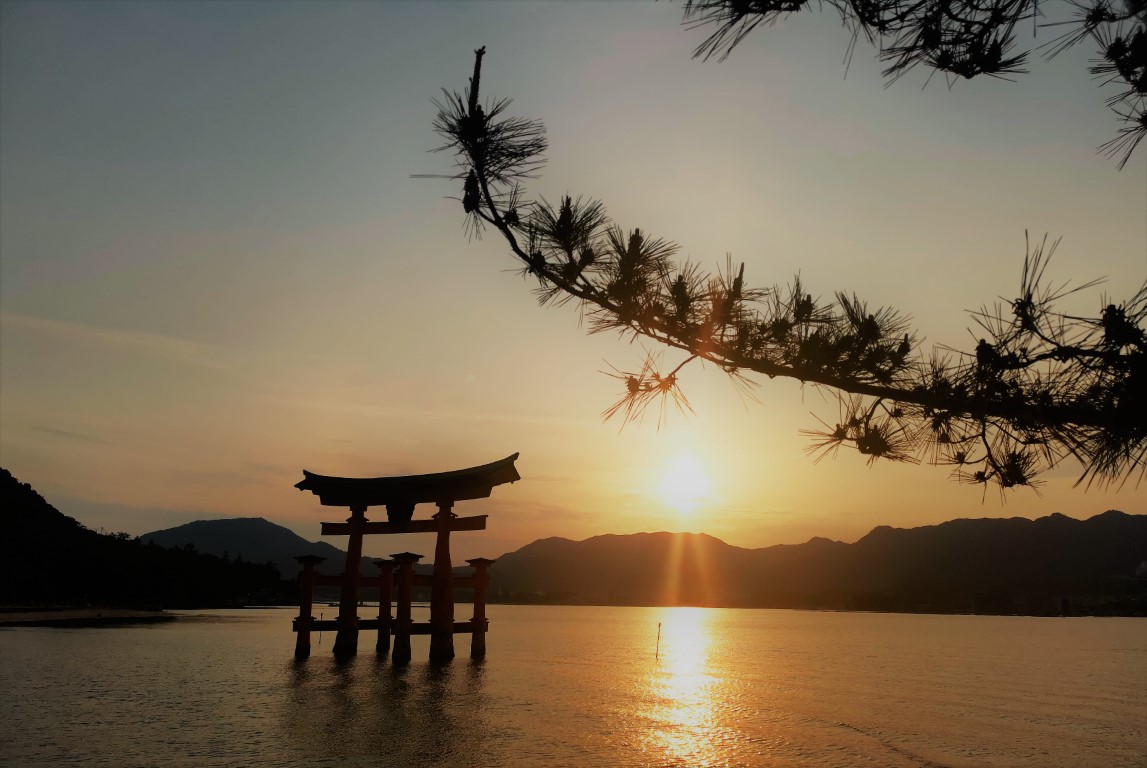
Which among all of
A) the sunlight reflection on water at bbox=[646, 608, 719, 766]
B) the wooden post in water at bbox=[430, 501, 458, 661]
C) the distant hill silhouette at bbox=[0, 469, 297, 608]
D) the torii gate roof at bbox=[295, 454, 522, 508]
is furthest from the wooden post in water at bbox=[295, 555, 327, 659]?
the distant hill silhouette at bbox=[0, 469, 297, 608]

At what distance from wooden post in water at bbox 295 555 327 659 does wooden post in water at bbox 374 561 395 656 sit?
1804 millimetres

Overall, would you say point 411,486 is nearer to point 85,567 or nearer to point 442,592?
point 442,592

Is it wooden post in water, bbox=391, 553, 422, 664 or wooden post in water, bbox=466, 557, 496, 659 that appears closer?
wooden post in water, bbox=391, 553, 422, 664

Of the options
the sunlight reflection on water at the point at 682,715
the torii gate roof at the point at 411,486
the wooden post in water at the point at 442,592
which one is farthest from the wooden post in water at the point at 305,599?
the sunlight reflection on water at the point at 682,715

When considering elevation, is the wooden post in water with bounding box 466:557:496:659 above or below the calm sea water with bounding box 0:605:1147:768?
above

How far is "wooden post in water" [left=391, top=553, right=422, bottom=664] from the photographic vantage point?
19.7 metres

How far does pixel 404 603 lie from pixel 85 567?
5702cm

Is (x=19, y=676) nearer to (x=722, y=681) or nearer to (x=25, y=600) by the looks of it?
(x=722, y=681)

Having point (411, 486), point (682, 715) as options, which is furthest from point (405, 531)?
point (682, 715)

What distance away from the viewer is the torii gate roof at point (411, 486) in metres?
18.9

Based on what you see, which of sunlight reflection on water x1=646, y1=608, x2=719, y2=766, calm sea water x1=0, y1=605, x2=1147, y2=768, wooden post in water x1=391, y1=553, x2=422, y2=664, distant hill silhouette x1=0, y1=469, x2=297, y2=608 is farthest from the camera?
distant hill silhouette x1=0, y1=469, x2=297, y2=608

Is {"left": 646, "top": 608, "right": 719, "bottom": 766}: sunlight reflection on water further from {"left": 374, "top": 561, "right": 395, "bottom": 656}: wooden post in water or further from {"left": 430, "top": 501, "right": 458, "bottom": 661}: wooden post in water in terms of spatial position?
{"left": 374, "top": 561, "right": 395, "bottom": 656}: wooden post in water

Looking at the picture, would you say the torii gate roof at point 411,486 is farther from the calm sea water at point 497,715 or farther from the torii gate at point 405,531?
the calm sea water at point 497,715

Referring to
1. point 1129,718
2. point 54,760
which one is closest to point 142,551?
point 54,760
